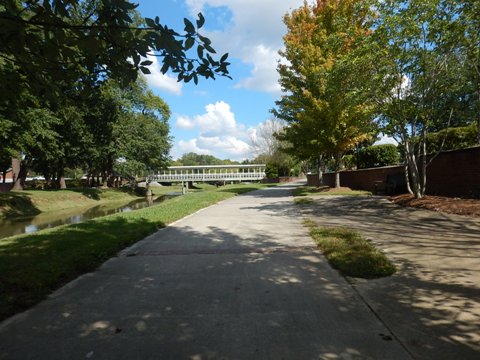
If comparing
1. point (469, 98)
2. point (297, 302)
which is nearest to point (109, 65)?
point (297, 302)

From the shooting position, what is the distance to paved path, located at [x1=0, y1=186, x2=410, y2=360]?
3631 millimetres

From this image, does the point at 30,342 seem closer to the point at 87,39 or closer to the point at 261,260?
the point at 87,39

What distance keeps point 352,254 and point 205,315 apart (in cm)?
343

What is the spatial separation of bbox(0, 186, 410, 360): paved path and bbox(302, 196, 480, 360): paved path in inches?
9.7

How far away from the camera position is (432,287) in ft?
16.8

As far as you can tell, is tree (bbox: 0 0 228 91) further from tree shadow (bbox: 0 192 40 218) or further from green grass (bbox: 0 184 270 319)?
tree shadow (bbox: 0 192 40 218)

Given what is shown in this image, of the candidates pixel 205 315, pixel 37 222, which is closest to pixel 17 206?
pixel 37 222

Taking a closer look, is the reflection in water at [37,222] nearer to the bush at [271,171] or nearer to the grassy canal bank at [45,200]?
the grassy canal bank at [45,200]

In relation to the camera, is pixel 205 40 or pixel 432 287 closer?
pixel 205 40

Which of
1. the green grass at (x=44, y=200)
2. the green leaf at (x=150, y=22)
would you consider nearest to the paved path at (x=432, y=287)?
the green leaf at (x=150, y=22)

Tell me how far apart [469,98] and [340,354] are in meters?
15.8

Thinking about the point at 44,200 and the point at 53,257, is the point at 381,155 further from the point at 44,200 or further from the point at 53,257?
the point at 44,200

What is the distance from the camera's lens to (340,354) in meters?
3.46

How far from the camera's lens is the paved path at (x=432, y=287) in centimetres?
366
